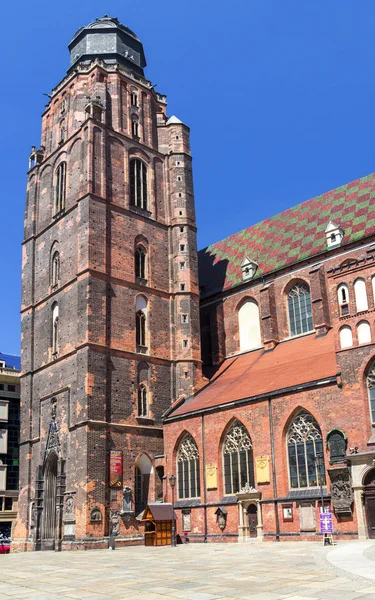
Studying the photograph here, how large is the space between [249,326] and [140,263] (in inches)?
332

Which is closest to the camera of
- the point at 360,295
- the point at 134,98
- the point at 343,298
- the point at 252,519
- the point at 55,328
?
the point at 360,295

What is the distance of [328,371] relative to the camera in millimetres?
32156

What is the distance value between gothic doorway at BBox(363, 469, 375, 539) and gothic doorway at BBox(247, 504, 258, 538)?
673 cm

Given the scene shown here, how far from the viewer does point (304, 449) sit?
105 feet

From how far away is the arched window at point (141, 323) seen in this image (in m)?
43.1

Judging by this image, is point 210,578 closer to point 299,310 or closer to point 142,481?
point 142,481

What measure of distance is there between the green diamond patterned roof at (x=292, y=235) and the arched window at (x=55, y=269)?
35.1 ft

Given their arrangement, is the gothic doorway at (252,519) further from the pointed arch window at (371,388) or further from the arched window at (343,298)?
the arched window at (343,298)

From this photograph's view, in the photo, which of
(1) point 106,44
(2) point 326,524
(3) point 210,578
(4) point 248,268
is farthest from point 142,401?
(1) point 106,44

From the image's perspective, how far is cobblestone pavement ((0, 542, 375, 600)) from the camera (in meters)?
13.5

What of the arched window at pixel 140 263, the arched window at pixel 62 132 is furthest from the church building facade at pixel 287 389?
the arched window at pixel 62 132

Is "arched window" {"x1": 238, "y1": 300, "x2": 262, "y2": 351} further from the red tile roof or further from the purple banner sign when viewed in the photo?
the purple banner sign

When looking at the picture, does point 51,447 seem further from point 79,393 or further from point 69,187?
point 69,187

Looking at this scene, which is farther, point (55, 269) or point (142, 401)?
point (55, 269)
